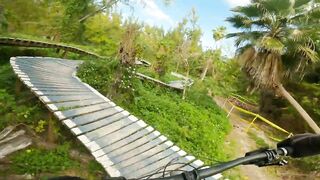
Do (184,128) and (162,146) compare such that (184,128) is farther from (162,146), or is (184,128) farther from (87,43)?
(87,43)

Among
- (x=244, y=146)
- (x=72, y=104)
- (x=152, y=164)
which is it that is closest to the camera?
(x=152, y=164)

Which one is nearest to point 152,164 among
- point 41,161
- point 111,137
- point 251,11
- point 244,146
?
point 111,137

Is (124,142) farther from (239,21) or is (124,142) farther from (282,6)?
(239,21)

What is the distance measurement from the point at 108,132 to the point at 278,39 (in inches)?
387

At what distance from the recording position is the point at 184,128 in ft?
36.0

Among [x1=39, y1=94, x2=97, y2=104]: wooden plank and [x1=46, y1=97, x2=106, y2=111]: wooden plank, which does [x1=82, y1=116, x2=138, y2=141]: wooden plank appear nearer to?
[x1=46, y1=97, x2=106, y2=111]: wooden plank

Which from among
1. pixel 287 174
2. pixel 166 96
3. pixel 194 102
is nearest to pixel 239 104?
pixel 194 102

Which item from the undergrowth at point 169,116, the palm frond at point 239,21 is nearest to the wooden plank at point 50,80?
the undergrowth at point 169,116

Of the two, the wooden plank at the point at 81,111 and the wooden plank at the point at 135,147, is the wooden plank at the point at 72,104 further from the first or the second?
the wooden plank at the point at 135,147

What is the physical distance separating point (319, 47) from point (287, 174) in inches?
261

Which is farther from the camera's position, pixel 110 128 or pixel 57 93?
pixel 57 93

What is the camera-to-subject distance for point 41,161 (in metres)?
6.27

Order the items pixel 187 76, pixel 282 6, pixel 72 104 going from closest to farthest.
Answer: pixel 72 104 → pixel 282 6 → pixel 187 76

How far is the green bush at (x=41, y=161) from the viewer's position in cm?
601
